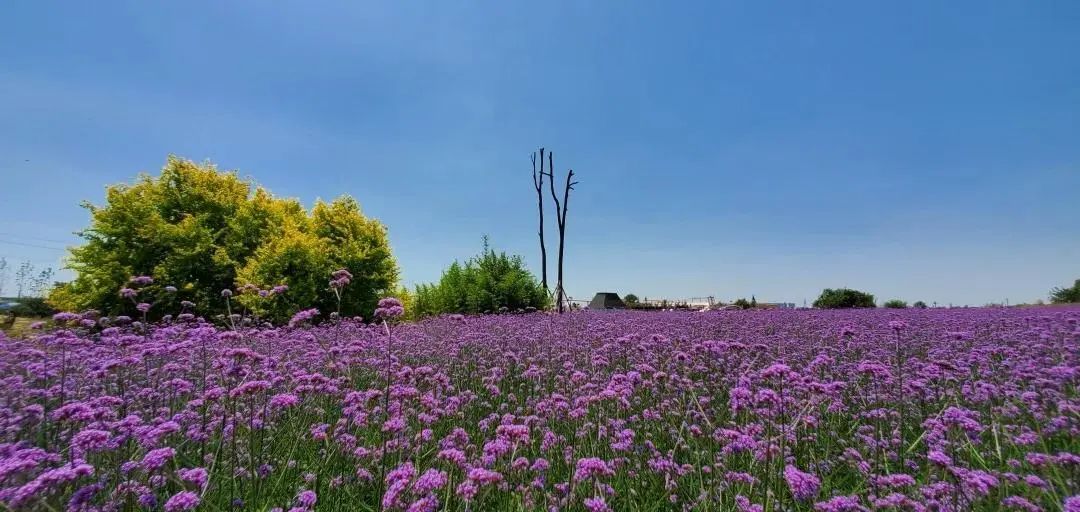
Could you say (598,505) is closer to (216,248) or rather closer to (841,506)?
(841,506)

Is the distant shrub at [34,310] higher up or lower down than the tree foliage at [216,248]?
lower down

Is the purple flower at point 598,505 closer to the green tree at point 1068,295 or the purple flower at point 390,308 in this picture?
the purple flower at point 390,308

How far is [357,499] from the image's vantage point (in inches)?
126

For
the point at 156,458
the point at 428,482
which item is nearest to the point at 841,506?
the point at 428,482

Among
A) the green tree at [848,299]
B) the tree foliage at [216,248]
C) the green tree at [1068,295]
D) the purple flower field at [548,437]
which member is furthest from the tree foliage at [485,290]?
the green tree at [1068,295]

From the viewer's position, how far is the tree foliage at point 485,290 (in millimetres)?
20172

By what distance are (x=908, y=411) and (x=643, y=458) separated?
10.7ft

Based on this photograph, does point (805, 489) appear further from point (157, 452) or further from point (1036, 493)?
point (157, 452)

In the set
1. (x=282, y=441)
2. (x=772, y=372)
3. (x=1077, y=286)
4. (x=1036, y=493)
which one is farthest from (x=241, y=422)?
(x=1077, y=286)

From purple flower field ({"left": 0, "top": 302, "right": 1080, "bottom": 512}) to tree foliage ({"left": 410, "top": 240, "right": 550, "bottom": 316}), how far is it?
13438mm

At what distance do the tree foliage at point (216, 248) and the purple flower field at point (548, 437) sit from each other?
763 cm

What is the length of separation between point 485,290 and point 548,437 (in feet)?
55.7

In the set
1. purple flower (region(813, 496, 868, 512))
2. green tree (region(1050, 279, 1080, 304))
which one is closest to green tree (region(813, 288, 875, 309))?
green tree (region(1050, 279, 1080, 304))

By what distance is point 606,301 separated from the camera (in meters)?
36.1
